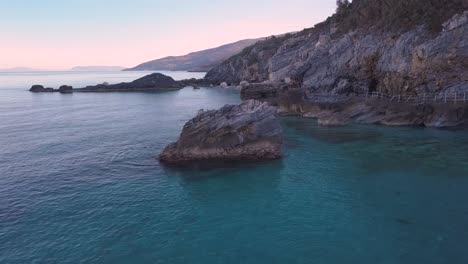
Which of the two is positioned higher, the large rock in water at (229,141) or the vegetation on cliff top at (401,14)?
the vegetation on cliff top at (401,14)

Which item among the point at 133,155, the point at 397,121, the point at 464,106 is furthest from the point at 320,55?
the point at 133,155

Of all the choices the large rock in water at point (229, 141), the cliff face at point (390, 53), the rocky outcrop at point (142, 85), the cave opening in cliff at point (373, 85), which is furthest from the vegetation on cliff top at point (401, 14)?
the rocky outcrop at point (142, 85)

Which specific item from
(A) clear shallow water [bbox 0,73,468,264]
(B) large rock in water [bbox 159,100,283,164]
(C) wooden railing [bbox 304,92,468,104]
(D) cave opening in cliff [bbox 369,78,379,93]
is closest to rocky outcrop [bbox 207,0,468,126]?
(D) cave opening in cliff [bbox 369,78,379,93]

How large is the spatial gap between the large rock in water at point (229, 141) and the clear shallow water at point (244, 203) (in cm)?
252

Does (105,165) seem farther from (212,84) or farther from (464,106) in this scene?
(212,84)

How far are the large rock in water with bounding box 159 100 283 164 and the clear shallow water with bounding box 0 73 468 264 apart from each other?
8.27ft

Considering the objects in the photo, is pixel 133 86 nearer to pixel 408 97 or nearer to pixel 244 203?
pixel 408 97

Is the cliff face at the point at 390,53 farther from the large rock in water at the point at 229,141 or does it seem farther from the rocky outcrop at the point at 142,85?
the rocky outcrop at the point at 142,85

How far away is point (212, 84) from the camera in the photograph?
7185 inches

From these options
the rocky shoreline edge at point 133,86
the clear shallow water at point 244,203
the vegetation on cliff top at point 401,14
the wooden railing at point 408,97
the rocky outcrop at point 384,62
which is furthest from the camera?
the rocky shoreline edge at point 133,86

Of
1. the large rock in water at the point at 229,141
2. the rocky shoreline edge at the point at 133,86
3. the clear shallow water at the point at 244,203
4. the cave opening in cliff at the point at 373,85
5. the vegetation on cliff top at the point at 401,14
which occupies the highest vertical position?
the vegetation on cliff top at the point at 401,14

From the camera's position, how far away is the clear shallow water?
25.3m

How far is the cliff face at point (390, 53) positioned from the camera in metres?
62.4

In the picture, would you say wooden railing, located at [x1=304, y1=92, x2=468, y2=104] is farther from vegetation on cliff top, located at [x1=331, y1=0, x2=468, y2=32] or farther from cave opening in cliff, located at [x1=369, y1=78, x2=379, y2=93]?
vegetation on cliff top, located at [x1=331, y1=0, x2=468, y2=32]
